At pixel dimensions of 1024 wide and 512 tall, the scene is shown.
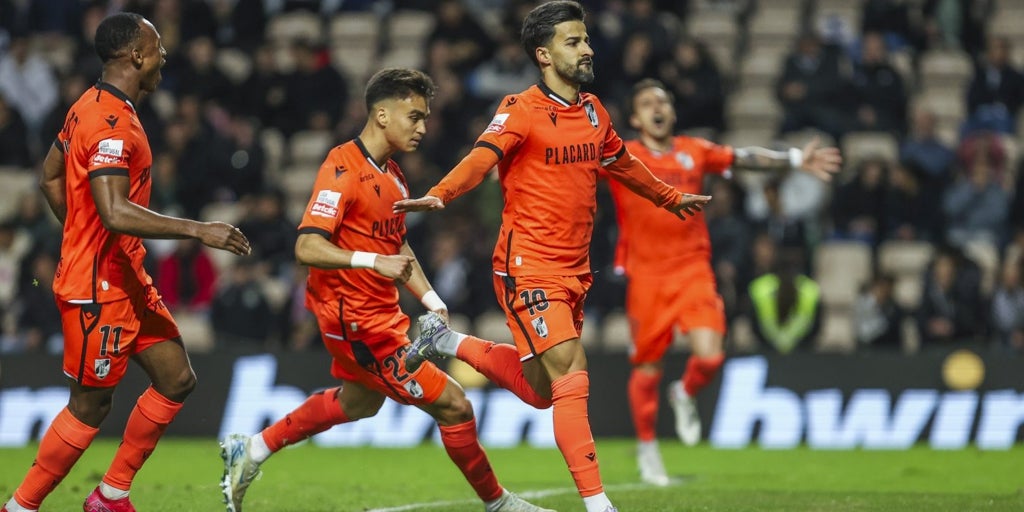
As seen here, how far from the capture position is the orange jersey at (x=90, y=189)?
7609mm

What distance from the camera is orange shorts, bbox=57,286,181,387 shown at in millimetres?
7699

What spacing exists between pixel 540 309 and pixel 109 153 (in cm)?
243

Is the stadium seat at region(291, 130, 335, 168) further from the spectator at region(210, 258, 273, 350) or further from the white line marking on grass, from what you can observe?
the white line marking on grass

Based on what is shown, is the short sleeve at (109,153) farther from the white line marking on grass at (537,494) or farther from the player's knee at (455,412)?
the white line marking on grass at (537,494)

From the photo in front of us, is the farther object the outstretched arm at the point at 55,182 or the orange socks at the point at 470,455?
the orange socks at the point at 470,455

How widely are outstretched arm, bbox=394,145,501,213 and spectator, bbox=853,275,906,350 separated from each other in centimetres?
886

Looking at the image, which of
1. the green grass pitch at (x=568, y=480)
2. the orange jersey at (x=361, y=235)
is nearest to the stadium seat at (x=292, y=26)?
the green grass pitch at (x=568, y=480)

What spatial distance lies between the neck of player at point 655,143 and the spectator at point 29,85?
11.3 m

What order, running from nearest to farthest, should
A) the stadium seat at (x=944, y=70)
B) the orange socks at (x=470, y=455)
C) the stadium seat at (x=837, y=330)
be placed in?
1. the orange socks at (x=470, y=455)
2. the stadium seat at (x=837, y=330)
3. the stadium seat at (x=944, y=70)

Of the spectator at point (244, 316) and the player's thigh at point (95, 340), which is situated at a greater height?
the player's thigh at point (95, 340)

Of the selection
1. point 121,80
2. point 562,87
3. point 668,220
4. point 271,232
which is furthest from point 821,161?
point 271,232

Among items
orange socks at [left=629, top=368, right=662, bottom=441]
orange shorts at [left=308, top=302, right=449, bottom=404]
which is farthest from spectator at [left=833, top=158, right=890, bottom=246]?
orange shorts at [left=308, top=302, right=449, bottom=404]

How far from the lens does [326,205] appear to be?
799 cm

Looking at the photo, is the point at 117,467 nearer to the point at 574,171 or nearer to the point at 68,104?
the point at 574,171
